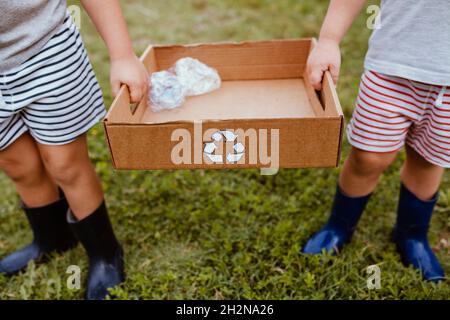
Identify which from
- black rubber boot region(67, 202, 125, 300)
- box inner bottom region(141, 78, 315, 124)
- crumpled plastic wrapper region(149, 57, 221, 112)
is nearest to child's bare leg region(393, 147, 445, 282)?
box inner bottom region(141, 78, 315, 124)

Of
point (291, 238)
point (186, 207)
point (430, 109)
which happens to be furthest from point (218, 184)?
point (430, 109)

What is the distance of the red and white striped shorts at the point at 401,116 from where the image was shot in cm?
116

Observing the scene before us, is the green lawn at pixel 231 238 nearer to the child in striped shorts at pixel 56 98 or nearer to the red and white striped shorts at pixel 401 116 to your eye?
the child in striped shorts at pixel 56 98

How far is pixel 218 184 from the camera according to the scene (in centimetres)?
187

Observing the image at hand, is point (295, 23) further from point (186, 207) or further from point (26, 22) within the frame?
point (26, 22)

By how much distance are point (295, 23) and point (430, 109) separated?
79.2 inches

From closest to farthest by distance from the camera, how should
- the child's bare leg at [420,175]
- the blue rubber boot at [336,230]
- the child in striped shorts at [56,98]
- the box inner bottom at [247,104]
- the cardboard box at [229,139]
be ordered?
the cardboard box at [229,139] → the child in striped shorts at [56,98] → the box inner bottom at [247,104] → the child's bare leg at [420,175] → the blue rubber boot at [336,230]

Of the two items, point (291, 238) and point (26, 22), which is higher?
point (26, 22)

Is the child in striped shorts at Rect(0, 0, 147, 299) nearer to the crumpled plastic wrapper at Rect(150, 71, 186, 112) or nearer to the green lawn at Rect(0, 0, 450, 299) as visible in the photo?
the crumpled plastic wrapper at Rect(150, 71, 186, 112)

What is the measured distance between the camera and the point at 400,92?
1.19 m

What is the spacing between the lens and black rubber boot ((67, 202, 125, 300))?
1451 millimetres

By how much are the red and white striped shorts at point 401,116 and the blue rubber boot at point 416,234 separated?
266mm

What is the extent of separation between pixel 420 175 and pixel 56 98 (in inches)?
40.8

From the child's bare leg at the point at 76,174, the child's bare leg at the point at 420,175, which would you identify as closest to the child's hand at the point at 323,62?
the child's bare leg at the point at 420,175
